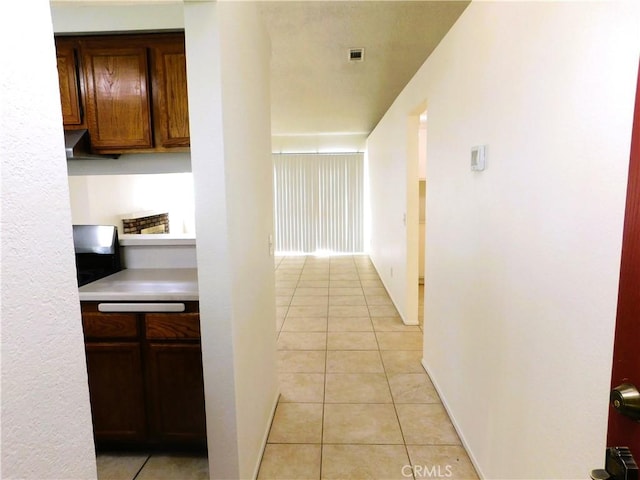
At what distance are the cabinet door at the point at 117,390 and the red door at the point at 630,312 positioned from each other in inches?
74.2

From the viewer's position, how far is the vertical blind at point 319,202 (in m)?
8.14

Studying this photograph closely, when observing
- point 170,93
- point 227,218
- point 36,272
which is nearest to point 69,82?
point 170,93

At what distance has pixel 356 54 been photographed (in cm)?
318

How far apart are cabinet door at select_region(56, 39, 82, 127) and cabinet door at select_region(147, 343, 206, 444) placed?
4.56 feet

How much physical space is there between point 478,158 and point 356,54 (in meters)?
1.90

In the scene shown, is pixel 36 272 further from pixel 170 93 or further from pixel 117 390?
pixel 170 93

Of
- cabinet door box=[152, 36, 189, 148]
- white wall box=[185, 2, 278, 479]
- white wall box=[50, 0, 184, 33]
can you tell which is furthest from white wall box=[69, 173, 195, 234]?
white wall box=[185, 2, 278, 479]

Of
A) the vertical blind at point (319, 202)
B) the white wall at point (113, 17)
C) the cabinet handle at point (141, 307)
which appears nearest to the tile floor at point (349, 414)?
the cabinet handle at point (141, 307)

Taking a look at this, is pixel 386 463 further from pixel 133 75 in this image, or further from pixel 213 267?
pixel 133 75

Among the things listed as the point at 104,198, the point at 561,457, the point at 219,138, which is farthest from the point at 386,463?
the point at 104,198

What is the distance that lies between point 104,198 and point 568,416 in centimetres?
366

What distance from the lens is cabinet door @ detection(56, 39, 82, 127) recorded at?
2.08 m

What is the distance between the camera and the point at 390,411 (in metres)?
2.40

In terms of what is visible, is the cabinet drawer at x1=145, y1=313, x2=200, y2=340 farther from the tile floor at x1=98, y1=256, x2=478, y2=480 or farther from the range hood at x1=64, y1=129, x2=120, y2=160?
the range hood at x1=64, y1=129, x2=120, y2=160
